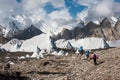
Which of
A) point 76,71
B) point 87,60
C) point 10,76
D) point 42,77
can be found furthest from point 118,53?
point 10,76

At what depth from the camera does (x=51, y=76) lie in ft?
173

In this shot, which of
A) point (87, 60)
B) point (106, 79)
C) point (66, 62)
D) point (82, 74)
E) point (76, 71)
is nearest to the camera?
point (106, 79)

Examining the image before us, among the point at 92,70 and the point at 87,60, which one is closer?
the point at 92,70

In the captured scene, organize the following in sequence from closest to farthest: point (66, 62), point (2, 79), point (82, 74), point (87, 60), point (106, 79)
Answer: point (106, 79) < point (2, 79) < point (82, 74) < point (87, 60) < point (66, 62)

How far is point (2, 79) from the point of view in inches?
1834

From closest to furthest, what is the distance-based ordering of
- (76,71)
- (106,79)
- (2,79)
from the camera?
(106,79)
(2,79)
(76,71)

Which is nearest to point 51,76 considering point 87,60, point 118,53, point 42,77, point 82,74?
point 42,77

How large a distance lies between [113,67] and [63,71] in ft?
37.0

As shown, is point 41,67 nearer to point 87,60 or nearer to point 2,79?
point 87,60

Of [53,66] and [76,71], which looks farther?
[53,66]

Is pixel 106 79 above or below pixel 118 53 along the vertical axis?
below

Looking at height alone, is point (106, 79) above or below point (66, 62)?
below

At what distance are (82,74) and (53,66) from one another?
12.3m

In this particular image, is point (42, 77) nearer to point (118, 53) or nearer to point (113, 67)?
point (113, 67)
